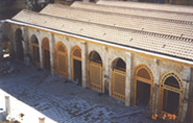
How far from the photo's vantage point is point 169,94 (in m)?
17.4

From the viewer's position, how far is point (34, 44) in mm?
26469

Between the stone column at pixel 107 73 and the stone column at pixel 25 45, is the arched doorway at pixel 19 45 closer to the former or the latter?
the stone column at pixel 25 45

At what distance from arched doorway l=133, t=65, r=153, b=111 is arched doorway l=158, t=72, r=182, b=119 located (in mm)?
827

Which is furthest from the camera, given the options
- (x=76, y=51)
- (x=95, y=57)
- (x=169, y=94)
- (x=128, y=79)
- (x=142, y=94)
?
(x=76, y=51)

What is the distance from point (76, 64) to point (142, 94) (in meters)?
6.57

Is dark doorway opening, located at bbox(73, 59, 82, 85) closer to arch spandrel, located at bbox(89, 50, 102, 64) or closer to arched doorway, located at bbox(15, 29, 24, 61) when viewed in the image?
arch spandrel, located at bbox(89, 50, 102, 64)

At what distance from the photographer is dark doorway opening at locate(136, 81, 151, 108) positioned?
18.4m

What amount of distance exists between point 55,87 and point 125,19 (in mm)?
8096

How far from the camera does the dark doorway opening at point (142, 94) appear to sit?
18.4 m

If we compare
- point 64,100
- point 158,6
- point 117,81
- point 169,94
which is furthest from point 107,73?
point 158,6

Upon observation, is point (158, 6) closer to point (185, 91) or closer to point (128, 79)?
point (128, 79)

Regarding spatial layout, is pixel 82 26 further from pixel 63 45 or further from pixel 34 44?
pixel 34 44

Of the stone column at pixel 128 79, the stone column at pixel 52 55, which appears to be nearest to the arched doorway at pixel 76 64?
the stone column at pixel 52 55

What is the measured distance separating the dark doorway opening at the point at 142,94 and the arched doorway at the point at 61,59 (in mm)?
7420
